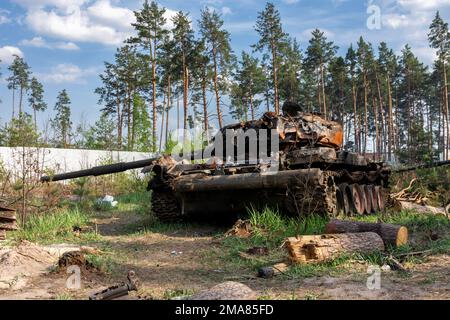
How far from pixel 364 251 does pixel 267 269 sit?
4.57 ft

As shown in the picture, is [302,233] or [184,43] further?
[184,43]

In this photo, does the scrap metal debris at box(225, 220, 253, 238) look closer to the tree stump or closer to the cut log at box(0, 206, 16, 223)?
the cut log at box(0, 206, 16, 223)

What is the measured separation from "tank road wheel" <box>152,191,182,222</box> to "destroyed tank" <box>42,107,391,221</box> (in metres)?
0.02

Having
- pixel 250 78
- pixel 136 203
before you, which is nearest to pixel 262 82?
pixel 250 78

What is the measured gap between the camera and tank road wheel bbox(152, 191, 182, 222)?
33.4 feet

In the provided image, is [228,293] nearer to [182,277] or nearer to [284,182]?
[182,277]

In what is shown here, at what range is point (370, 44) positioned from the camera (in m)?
41.2

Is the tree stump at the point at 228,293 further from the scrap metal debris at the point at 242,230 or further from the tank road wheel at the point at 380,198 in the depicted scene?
the tank road wheel at the point at 380,198

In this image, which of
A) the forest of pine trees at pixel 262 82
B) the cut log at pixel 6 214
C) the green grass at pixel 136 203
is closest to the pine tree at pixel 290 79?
the forest of pine trees at pixel 262 82

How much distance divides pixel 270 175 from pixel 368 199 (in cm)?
377

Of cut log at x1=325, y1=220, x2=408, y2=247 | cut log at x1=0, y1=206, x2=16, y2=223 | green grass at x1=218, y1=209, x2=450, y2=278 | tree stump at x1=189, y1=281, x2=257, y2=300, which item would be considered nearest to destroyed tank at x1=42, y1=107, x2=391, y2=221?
green grass at x1=218, y1=209, x2=450, y2=278

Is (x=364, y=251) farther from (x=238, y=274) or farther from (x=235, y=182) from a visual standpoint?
(x=235, y=182)

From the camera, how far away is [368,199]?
1149 cm
